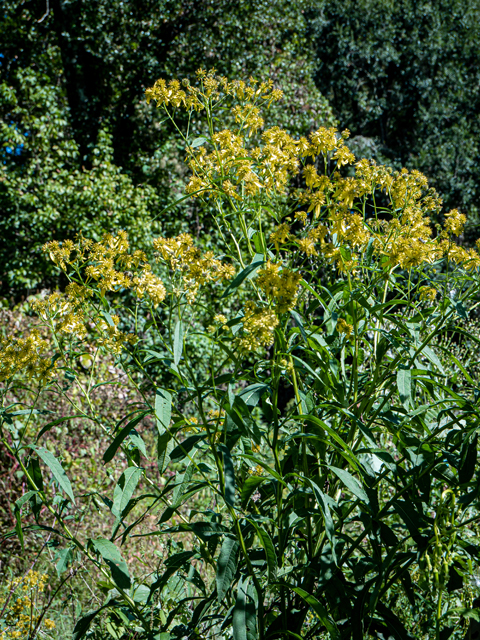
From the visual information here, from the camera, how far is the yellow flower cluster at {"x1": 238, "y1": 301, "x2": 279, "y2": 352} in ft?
3.78

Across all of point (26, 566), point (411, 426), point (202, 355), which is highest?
point (411, 426)

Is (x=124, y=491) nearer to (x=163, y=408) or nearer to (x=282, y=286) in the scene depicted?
(x=163, y=408)

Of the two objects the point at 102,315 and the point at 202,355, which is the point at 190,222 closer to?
the point at 202,355

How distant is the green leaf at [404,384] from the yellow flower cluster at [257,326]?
34 cm

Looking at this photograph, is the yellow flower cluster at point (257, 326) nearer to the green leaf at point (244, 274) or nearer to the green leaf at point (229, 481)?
the green leaf at point (244, 274)

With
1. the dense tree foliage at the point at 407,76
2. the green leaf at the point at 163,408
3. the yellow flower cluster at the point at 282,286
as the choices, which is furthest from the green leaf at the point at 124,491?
the dense tree foliage at the point at 407,76

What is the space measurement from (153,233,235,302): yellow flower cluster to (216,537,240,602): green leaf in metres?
0.58

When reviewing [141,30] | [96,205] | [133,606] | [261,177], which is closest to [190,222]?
[96,205]

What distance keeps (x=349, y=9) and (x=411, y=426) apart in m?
9.75

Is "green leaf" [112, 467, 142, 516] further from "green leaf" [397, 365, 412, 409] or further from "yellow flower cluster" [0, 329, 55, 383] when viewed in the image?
"green leaf" [397, 365, 412, 409]

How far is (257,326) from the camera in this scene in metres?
1.17

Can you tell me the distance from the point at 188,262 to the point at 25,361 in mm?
509

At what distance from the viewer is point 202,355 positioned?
5703mm

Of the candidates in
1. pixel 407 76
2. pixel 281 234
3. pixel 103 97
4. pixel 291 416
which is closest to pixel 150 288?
pixel 281 234
